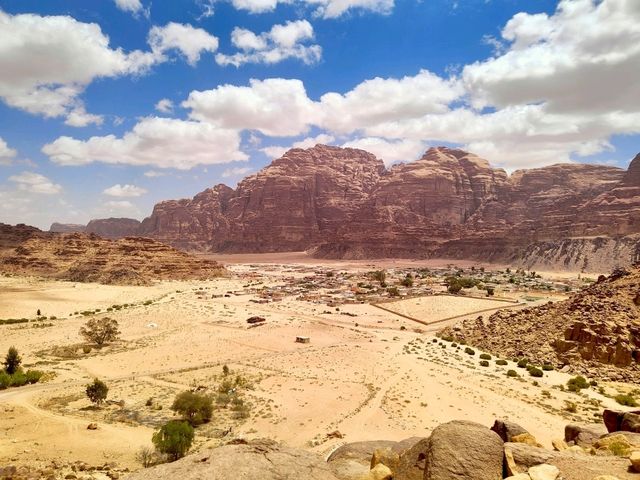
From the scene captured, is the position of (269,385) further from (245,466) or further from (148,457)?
(245,466)

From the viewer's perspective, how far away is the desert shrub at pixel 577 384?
22873 millimetres

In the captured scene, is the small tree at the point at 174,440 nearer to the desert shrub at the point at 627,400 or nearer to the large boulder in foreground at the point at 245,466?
the large boulder in foreground at the point at 245,466

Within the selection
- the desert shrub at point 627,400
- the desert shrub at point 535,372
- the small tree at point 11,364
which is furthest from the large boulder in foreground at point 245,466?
the small tree at point 11,364

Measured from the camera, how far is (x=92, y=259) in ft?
286

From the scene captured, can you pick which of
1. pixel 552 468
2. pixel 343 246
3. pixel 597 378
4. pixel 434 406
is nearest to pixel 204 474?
pixel 552 468

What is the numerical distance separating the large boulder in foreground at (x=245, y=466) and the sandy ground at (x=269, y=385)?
31.2 ft

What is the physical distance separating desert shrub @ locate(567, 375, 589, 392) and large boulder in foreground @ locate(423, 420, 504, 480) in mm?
19176

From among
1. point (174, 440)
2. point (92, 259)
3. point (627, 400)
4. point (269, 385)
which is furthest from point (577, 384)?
point (92, 259)

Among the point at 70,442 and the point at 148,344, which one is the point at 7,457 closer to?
the point at 70,442

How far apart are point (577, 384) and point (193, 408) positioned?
20.3 m

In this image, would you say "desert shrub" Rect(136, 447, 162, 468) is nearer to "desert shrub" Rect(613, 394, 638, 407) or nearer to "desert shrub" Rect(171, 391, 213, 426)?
"desert shrub" Rect(171, 391, 213, 426)

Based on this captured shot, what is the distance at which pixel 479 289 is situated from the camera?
73062mm

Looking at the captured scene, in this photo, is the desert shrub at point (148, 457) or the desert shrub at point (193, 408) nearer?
the desert shrub at point (148, 457)

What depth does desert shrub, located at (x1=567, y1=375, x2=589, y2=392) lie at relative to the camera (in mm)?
22873
